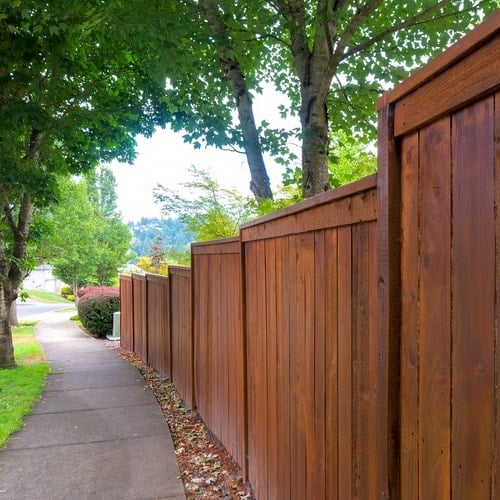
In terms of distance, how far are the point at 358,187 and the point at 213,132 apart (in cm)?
445

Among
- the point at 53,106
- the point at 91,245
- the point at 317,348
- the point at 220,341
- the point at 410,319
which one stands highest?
the point at 53,106

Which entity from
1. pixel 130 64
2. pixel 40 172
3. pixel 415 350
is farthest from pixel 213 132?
pixel 415 350

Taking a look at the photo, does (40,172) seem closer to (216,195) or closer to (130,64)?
(130,64)

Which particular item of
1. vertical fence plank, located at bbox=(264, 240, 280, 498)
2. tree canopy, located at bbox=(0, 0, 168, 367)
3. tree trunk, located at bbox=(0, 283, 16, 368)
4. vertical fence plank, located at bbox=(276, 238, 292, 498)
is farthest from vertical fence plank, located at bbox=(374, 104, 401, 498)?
tree trunk, located at bbox=(0, 283, 16, 368)

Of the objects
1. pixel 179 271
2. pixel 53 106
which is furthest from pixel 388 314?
pixel 53 106

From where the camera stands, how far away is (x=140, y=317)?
8.84 m

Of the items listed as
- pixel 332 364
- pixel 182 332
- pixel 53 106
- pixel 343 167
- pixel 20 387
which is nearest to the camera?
pixel 332 364

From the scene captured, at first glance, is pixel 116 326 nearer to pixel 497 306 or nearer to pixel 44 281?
pixel 497 306

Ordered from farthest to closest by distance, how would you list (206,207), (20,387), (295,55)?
(206,207), (20,387), (295,55)

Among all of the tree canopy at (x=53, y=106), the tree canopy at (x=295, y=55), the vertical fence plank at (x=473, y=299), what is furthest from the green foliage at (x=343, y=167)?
the vertical fence plank at (x=473, y=299)

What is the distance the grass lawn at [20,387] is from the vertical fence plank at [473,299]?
4.46 m

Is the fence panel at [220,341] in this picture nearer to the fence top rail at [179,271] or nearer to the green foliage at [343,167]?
the fence top rail at [179,271]

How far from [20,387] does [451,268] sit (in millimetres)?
6839

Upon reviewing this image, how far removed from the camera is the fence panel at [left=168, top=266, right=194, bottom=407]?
541 centimetres
